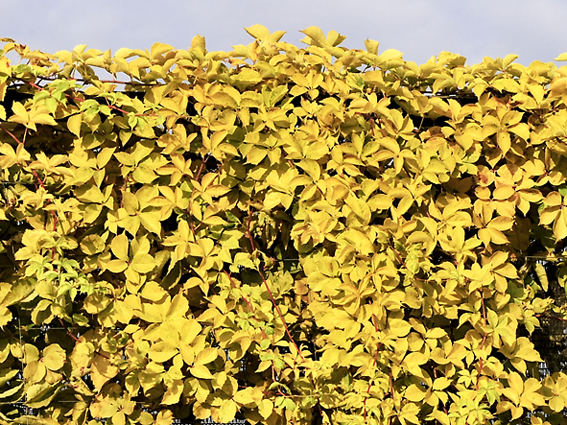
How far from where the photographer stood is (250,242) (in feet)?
9.43

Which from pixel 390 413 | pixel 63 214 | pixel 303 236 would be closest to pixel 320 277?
pixel 303 236

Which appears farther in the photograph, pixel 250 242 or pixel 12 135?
pixel 250 242

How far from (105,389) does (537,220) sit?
2.22 m

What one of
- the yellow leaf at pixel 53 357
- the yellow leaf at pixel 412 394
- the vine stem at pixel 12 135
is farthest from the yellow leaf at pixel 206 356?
the vine stem at pixel 12 135

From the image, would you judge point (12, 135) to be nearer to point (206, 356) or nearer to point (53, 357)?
point (53, 357)

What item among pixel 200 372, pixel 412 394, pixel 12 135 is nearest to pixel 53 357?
pixel 200 372

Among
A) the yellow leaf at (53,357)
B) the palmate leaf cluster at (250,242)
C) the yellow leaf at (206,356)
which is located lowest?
the yellow leaf at (53,357)

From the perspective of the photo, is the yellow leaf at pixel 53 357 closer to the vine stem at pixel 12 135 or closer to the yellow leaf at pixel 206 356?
the yellow leaf at pixel 206 356

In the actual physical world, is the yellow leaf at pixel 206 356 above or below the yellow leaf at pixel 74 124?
below

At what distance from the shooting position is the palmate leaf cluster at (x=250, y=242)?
2.73 meters

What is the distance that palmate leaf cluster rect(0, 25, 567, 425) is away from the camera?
2.73 metres

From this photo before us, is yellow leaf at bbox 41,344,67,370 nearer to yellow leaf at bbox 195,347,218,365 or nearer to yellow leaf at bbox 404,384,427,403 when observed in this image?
yellow leaf at bbox 195,347,218,365

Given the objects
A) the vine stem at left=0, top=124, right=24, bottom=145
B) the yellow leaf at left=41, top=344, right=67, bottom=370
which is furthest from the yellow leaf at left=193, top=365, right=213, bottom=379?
the vine stem at left=0, top=124, right=24, bottom=145

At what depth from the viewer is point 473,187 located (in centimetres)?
310
